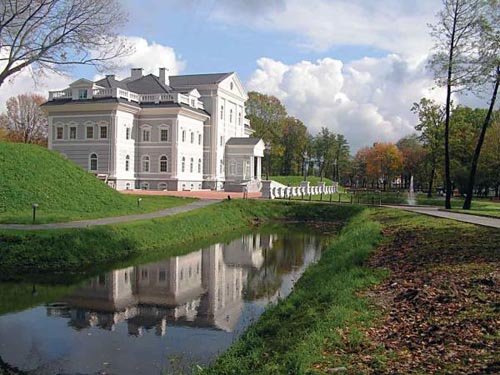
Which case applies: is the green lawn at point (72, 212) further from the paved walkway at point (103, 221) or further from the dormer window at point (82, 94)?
the dormer window at point (82, 94)

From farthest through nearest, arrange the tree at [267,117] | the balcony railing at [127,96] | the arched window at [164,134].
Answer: the tree at [267,117], the arched window at [164,134], the balcony railing at [127,96]

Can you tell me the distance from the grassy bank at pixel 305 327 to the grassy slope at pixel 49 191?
13.3 metres

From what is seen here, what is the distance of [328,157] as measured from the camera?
91625mm

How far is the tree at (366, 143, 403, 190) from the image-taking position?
78688 mm

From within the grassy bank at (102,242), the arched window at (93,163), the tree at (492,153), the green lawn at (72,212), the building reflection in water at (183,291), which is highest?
the tree at (492,153)

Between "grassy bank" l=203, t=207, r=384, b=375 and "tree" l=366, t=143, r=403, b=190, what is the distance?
69455 mm

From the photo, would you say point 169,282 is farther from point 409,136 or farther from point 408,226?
point 409,136

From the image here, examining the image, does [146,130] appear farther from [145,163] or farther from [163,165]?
[163,165]

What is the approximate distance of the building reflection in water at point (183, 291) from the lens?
37.3 feet

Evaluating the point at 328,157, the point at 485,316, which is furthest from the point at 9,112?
the point at 485,316

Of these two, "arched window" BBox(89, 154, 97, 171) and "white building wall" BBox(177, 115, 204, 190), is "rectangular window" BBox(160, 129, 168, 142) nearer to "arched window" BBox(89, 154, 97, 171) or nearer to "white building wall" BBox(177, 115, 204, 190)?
"white building wall" BBox(177, 115, 204, 190)

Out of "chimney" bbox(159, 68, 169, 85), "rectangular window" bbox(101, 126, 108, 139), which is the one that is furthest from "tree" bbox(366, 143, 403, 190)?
"rectangular window" bbox(101, 126, 108, 139)

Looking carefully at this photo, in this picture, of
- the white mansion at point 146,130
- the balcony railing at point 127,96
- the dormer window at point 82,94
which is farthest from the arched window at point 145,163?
the dormer window at point 82,94

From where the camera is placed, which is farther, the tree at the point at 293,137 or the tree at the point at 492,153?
the tree at the point at 293,137
